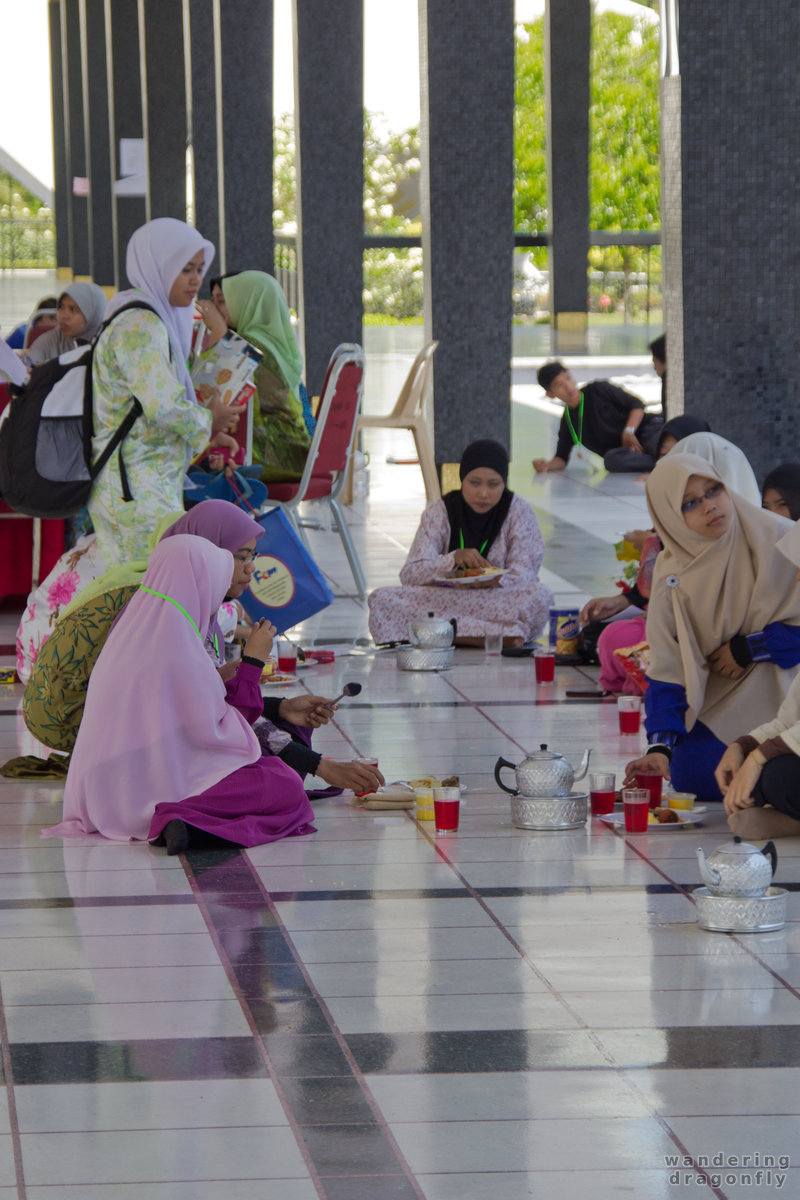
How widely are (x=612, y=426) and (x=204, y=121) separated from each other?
5.05 m

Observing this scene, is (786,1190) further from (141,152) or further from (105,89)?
(105,89)

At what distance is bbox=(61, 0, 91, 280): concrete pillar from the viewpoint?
30.6 m

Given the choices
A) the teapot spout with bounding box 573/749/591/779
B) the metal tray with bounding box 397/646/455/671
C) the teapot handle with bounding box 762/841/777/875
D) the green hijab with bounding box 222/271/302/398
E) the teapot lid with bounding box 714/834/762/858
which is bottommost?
the metal tray with bounding box 397/646/455/671

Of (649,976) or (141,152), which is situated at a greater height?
(141,152)

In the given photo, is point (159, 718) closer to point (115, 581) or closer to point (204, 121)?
point (115, 581)

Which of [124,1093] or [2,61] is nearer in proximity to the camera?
[124,1093]

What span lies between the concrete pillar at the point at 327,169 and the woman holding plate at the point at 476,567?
5174 millimetres

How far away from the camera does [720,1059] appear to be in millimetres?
2895

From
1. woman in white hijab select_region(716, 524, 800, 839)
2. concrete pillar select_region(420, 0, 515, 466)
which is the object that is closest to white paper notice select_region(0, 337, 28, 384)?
woman in white hijab select_region(716, 524, 800, 839)

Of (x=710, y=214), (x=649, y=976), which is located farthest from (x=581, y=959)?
(x=710, y=214)

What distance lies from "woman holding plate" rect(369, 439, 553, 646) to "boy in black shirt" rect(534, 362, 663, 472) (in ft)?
17.7

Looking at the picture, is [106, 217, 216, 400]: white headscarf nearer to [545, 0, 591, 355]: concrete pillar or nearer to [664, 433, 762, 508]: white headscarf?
[664, 433, 762, 508]: white headscarf

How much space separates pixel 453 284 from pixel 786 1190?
8.18 metres

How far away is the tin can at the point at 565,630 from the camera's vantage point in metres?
6.57
